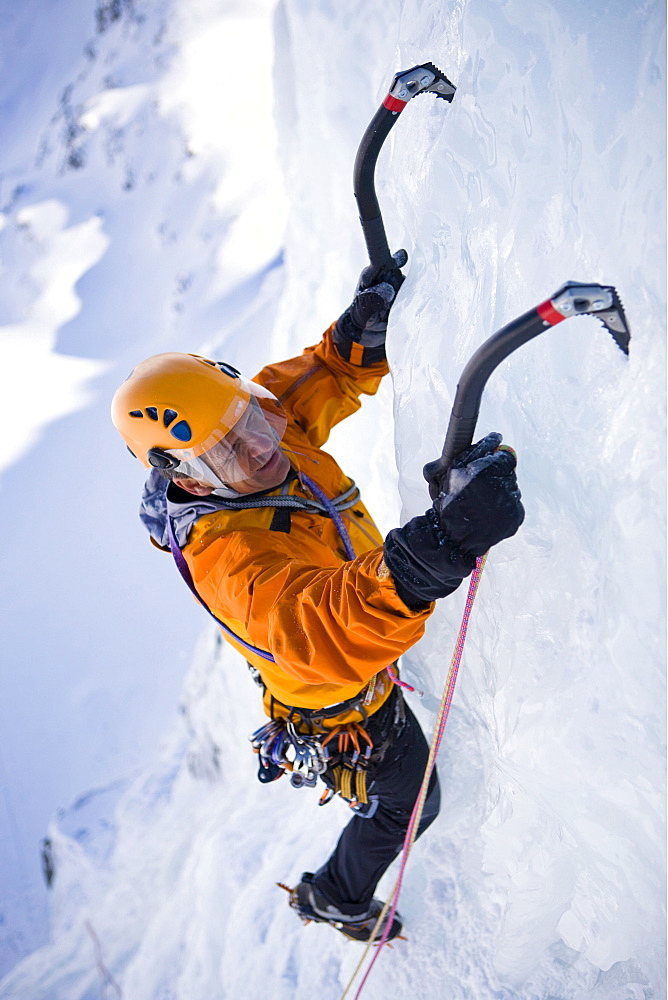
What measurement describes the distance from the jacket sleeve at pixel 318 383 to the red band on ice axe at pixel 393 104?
0.62 metres

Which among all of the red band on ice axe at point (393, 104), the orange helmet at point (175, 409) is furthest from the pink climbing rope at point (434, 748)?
the red band on ice axe at point (393, 104)

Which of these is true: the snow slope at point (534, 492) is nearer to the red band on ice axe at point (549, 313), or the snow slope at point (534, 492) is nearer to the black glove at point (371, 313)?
the black glove at point (371, 313)

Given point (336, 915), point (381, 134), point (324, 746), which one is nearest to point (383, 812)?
point (324, 746)

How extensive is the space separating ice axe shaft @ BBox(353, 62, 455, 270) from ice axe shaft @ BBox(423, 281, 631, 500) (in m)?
0.73

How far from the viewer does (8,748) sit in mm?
7754

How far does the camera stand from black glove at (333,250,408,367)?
1.80 meters

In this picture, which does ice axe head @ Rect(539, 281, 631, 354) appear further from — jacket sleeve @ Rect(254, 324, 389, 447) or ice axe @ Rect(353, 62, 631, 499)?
jacket sleeve @ Rect(254, 324, 389, 447)

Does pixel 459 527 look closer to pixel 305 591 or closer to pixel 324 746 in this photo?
pixel 305 591

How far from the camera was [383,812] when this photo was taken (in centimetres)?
209

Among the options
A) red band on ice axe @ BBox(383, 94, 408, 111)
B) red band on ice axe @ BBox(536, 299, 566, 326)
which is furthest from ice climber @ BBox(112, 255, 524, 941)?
red band on ice axe @ BBox(383, 94, 408, 111)

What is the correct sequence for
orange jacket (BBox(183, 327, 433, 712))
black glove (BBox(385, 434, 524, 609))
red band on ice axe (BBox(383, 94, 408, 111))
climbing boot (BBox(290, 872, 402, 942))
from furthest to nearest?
climbing boot (BBox(290, 872, 402, 942)) < red band on ice axe (BBox(383, 94, 408, 111)) < orange jacket (BBox(183, 327, 433, 712)) < black glove (BBox(385, 434, 524, 609))

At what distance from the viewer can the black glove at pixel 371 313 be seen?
5.91 feet

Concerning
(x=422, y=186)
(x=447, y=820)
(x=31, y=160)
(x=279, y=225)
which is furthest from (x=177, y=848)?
(x=31, y=160)

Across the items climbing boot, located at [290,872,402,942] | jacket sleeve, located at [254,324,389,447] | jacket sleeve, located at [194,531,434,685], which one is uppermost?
jacket sleeve, located at [254,324,389,447]
